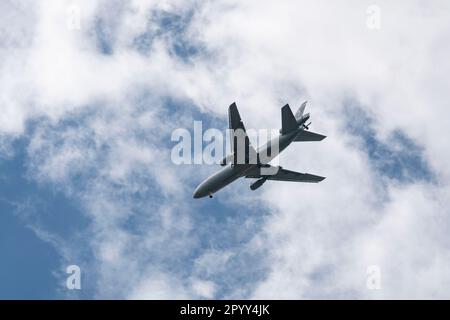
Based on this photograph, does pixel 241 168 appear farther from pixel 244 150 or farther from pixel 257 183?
pixel 257 183

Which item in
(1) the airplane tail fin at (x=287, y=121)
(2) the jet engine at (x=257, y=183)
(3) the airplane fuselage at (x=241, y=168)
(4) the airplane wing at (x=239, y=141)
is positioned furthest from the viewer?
(2) the jet engine at (x=257, y=183)

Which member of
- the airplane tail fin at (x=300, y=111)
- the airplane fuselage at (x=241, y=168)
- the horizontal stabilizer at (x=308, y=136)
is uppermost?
the airplane tail fin at (x=300, y=111)

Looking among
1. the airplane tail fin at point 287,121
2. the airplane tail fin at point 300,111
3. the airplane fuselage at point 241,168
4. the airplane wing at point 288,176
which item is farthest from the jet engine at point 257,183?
the airplane tail fin at point 287,121

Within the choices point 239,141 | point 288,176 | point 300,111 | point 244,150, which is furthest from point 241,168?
point 288,176

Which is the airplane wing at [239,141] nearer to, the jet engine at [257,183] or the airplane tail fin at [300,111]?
the jet engine at [257,183]
